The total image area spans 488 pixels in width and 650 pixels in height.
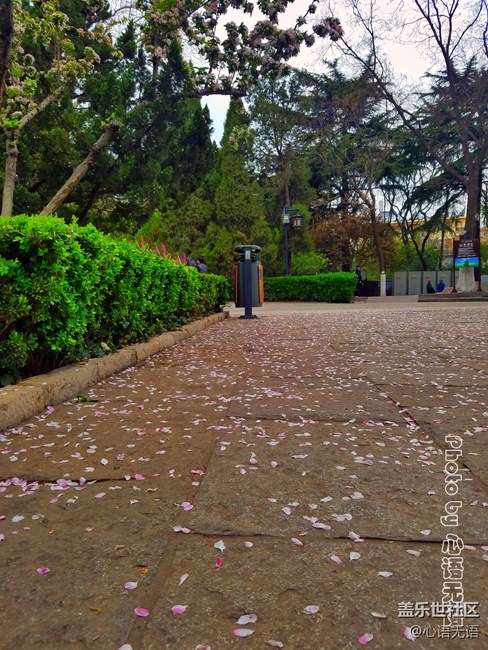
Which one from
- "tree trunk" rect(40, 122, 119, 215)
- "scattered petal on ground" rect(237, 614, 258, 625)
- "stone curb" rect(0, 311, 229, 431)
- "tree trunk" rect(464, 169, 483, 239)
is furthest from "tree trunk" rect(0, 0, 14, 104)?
"tree trunk" rect(464, 169, 483, 239)

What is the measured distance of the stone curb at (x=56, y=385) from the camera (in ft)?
8.07

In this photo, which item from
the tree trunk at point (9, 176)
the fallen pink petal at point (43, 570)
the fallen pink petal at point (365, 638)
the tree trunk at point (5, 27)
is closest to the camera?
the fallen pink petal at point (365, 638)

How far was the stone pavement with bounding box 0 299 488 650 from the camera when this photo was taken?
1016 mm

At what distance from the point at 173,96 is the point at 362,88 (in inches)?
513

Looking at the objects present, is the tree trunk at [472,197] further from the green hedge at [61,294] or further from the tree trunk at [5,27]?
the tree trunk at [5,27]

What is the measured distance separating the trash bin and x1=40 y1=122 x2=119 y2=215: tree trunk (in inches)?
206

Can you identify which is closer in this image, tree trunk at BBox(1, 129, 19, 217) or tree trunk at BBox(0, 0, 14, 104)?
tree trunk at BBox(0, 0, 14, 104)

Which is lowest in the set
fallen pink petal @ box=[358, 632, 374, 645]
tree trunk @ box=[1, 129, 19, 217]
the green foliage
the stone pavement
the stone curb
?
the stone pavement

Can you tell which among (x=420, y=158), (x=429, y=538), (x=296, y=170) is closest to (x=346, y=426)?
(x=429, y=538)

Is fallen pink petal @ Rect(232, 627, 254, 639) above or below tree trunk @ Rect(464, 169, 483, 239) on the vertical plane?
below

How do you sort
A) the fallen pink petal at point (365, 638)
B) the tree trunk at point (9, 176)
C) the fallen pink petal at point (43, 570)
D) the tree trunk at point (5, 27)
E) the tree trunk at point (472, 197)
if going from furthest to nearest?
the tree trunk at point (472, 197) < the tree trunk at point (9, 176) < the tree trunk at point (5, 27) < the fallen pink petal at point (43, 570) < the fallen pink petal at point (365, 638)

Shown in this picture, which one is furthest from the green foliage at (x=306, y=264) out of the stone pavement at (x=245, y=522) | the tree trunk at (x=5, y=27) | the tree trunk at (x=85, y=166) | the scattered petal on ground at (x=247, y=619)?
the scattered petal on ground at (x=247, y=619)

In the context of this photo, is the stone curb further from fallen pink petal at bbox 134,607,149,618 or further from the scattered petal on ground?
the scattered petal on ground

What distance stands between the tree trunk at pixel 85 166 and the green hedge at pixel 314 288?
12803 mm
